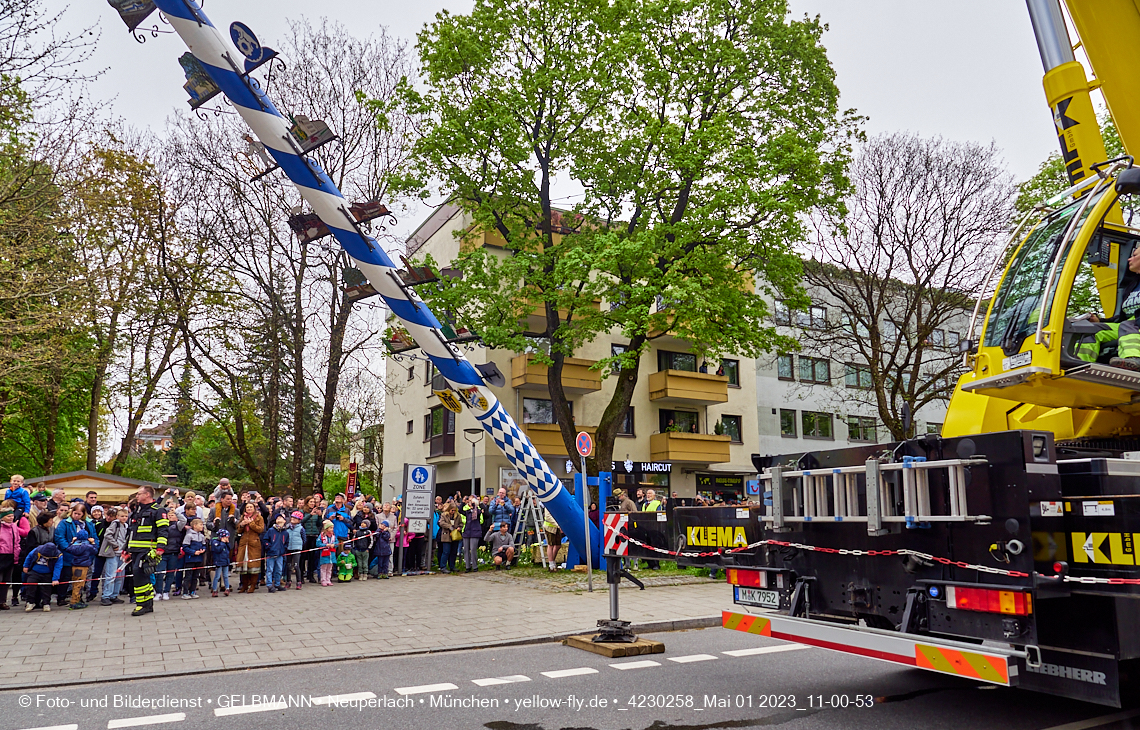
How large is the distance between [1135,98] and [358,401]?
44.4 meters

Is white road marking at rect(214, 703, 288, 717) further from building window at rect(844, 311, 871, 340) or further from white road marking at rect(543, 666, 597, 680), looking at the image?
building window at rect(844, 311, 871, 340)

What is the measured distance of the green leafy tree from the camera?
21.0 m

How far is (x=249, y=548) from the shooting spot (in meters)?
15.7

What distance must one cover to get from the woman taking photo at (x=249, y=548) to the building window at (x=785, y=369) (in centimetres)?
3053

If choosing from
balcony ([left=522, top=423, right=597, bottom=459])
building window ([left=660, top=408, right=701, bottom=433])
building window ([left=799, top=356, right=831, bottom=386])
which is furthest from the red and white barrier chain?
building window ([left=799, top=356, right=831, bottom=386])

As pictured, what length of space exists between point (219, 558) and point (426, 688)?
384 inches

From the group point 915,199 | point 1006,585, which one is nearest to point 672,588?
point 1006,585

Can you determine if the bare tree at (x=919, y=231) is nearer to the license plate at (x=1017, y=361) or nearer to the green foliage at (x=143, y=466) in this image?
the license plate at (x=1017, y=361)

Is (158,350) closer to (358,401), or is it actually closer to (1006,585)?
(358,401)

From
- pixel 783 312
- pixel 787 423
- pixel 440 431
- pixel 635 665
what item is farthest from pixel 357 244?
pixel 787 423

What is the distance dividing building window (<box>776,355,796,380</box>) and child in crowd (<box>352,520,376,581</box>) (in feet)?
91.3

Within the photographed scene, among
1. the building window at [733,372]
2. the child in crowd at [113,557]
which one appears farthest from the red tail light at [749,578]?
the building window at [733,372]

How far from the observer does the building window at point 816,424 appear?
41906mm

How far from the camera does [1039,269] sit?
20.3 ft
